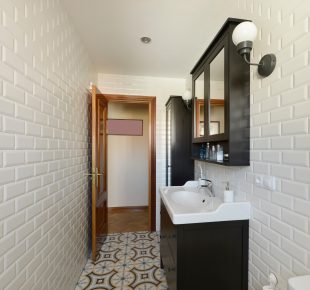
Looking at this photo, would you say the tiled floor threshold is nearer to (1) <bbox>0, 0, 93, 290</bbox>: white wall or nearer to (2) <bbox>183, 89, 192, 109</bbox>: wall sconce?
(1) <bbox>0, 0, 93, 290</bbox>: white wall

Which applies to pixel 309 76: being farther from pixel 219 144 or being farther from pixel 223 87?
pixel 219 144

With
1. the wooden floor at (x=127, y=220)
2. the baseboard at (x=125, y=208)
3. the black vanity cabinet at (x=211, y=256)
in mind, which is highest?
the black vanity cabinet at (x=211, y=256)

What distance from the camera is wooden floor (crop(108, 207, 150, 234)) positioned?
9.78ft

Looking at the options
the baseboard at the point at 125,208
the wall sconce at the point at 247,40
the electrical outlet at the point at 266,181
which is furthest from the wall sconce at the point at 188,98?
the baseboard at the point at 125,208

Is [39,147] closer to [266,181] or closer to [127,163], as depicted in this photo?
[266,181]

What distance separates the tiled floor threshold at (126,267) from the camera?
1.80 m

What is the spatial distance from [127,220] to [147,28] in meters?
2.93

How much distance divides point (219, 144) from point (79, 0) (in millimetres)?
1574

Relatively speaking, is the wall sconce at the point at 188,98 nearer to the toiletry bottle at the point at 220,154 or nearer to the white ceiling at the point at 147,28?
the white ceiling at the point at 147,28

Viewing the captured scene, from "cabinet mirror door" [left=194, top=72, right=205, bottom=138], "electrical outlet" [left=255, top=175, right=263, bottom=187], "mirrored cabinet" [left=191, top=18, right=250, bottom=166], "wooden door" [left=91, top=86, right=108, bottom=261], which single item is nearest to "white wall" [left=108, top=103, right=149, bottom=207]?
"wooden door" [left=91, top=86, right=108, bottom=261]

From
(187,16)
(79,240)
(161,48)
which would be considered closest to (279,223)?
(187,16)

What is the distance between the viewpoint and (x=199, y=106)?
5.83ft

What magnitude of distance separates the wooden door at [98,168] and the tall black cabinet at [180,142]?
0.91 meters

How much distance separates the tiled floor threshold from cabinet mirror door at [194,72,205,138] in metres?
1.52
